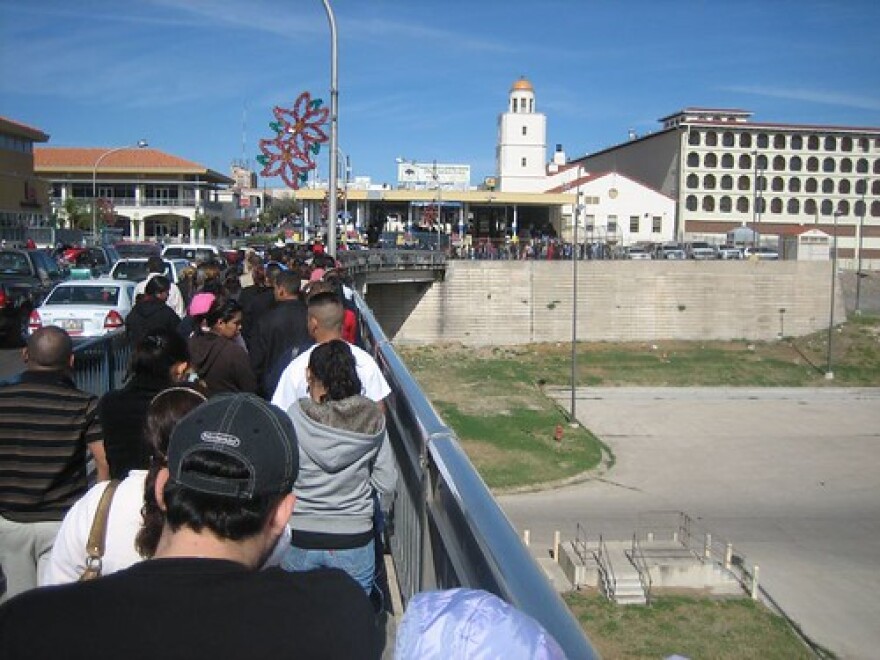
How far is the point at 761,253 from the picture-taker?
7300 centimetres

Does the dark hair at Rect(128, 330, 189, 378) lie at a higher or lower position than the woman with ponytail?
higher

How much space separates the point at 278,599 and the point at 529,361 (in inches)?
2093

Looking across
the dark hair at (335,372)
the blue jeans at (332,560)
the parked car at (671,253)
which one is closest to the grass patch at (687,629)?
the blue jeans at (332,560)

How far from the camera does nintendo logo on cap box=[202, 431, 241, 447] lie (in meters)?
2.04

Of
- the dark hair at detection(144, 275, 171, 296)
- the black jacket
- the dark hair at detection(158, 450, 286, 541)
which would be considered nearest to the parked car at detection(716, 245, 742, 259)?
the dark hair at detection(144, 275, 171, 296)

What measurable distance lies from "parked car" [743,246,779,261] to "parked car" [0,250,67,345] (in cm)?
5387

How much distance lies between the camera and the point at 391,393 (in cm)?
552

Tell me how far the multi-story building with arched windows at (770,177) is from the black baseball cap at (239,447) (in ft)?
315

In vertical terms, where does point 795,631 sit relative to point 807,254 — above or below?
below

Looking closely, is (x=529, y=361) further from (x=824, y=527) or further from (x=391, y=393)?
(x=391, y=393)

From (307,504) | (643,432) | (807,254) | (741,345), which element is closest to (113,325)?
(307,504)

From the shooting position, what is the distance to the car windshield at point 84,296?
1741 cm

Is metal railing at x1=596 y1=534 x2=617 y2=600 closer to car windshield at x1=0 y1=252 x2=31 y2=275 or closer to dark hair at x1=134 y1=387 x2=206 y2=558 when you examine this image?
car windshield at x1=0 y1=252 x2=31 y2=275

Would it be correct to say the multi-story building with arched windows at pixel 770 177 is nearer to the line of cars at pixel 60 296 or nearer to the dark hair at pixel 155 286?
the line of cars at pixel 60 296
